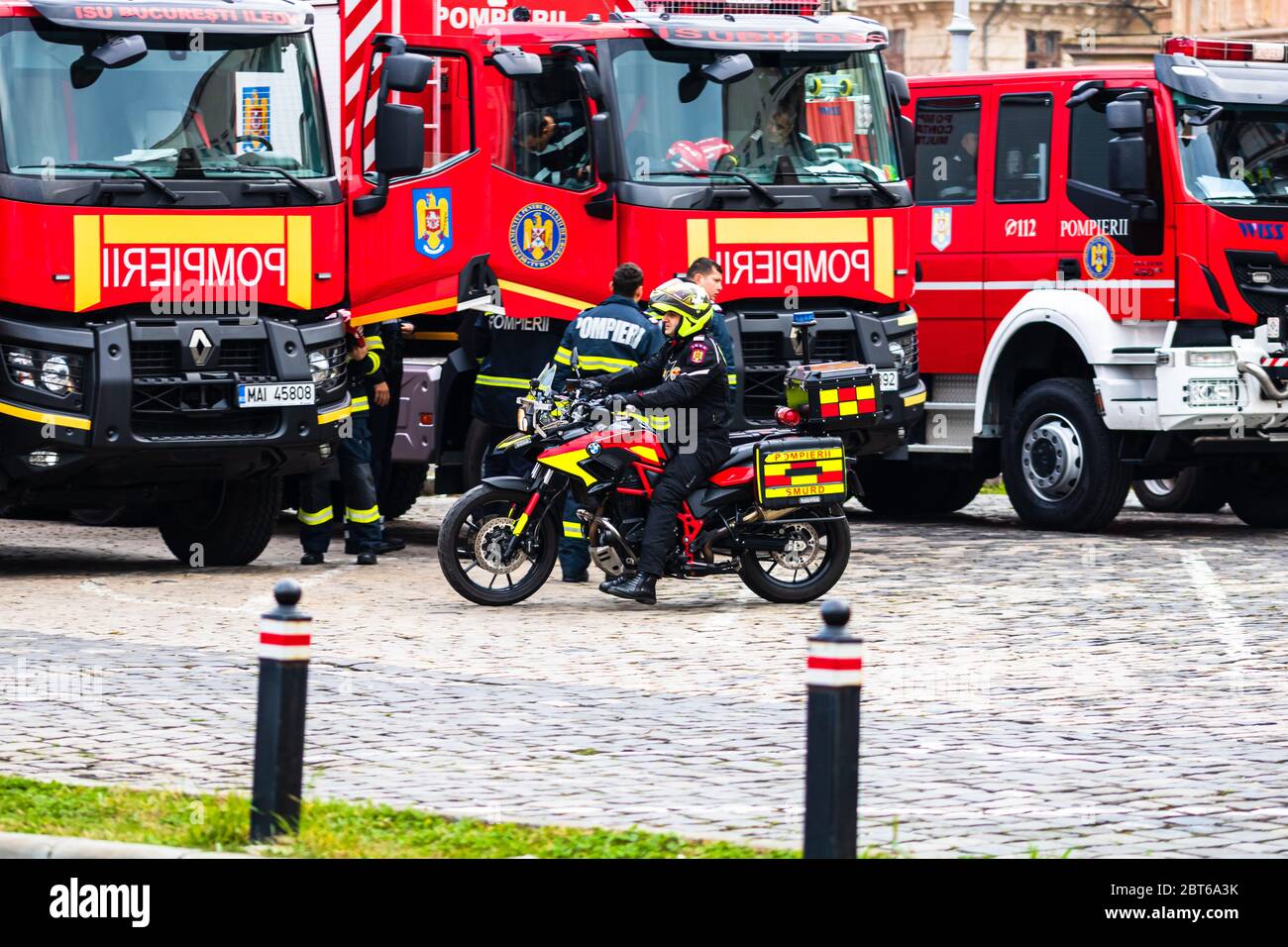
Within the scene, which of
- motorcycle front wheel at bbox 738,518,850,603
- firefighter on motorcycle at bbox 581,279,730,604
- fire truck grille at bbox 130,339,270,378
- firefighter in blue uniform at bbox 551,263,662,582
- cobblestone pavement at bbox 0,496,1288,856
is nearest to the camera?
cobblestone pavement at bbox 0,496,1288,856

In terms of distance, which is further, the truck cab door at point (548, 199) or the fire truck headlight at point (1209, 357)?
the fire truck headlight at point (1209, 357)

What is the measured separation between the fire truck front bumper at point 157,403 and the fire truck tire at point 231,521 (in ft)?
1.79

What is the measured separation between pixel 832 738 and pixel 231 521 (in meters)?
9.97

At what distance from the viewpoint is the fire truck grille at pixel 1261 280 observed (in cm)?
1680

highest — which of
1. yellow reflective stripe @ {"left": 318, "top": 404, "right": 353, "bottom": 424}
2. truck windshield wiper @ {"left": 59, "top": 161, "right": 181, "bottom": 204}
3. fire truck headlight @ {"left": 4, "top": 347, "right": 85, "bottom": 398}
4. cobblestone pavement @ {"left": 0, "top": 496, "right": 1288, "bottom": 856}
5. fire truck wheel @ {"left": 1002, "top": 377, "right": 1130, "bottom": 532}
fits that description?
truck windshield wiper @ {"left": 59, "top": 161, "right": 181, "bottom": 204}

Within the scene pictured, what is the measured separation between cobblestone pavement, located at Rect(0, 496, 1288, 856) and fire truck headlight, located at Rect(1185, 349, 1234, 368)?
4.44ft

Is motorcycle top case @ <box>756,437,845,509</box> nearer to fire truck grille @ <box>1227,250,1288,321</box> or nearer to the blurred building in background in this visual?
fire truck grille @ <box>1227,250,1288,321</box>

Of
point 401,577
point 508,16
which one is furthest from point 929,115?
point 401,577

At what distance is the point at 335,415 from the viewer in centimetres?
1530

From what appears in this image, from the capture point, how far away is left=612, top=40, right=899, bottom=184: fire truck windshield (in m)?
15.7

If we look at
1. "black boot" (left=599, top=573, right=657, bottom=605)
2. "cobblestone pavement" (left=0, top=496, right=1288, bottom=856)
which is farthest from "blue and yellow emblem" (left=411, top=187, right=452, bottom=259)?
"black boot" (left=599, top=573, right=657, bottom=605)

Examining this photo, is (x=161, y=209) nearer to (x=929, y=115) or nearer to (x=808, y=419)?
(x=808, y=419)

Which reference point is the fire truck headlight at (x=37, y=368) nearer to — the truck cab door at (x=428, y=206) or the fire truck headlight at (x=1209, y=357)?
the truck cab door at (x=428, y=206)

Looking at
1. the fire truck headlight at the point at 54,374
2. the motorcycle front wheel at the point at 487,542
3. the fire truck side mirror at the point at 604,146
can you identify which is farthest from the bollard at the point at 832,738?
the fire truck side mirror at the point at 604,146
